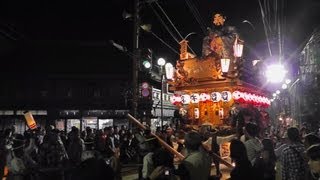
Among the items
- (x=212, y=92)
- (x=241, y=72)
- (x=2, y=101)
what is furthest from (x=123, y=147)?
(x=2, y=101)

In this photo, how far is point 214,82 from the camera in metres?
17.6

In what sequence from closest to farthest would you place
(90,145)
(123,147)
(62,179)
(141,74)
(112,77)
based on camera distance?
1. (90,145)
2. (62,179)
3. (123,147)
4. (141,74)
5. (112,77)

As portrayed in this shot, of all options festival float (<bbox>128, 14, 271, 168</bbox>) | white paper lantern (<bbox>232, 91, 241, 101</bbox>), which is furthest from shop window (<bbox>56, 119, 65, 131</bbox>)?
white paper lantern (<bbox>232, 91, 241, 101</bbox>)

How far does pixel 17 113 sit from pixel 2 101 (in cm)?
223

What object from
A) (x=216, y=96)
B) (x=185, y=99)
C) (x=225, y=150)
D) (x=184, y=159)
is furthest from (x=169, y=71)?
(x=184, y=159)

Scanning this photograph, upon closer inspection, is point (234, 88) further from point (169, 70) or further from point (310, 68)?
point (310, 68)

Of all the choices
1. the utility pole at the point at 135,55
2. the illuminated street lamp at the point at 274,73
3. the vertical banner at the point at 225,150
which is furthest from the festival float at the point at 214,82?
the utility pole at the point at 135,55

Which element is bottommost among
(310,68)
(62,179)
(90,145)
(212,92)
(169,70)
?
(62,179)

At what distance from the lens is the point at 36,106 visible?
3956 cm

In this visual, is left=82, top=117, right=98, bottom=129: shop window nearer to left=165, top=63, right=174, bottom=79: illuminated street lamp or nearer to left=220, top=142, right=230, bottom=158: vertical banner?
left=165, top=63, right=174, bottom=79: illuminated street lamp

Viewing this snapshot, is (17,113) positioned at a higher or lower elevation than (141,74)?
lower

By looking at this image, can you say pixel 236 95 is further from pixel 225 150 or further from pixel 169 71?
pixel 169 71

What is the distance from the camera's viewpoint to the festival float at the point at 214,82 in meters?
17.2

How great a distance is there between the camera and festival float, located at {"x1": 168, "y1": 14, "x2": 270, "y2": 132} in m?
17.2
